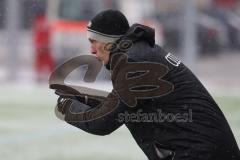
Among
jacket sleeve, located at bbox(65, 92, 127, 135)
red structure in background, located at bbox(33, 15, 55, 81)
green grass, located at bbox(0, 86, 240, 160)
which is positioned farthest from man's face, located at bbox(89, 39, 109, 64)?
red structure in background, located at bbox(33, 15, 55, 81)

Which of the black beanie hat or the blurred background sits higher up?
the black beanie hat

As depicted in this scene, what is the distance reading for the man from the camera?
15.7 feet

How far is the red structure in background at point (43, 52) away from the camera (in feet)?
61.1

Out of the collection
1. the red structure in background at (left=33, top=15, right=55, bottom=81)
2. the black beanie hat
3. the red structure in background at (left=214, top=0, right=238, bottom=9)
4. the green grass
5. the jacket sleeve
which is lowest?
the red structure in background at (left=214, top=0, right=238, bottom=9)

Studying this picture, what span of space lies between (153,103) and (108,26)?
536 mm

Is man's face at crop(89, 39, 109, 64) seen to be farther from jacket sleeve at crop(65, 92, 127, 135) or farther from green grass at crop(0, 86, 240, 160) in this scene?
green grass at crop(0, 86, 240, 160)

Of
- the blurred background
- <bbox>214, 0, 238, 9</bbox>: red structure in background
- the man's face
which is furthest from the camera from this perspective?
<bbox>214, 0, 238, 9</bbox>: red structure in background

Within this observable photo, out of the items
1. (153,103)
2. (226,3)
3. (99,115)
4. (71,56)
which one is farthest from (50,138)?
(226,3)

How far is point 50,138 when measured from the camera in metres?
11.0

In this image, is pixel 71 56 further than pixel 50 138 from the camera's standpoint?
Yes

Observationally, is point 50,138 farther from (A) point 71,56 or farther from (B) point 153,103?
(A) point 71,56

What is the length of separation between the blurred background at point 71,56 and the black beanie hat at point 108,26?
472 centimetres

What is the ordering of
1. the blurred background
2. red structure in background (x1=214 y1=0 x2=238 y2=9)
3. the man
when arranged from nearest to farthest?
the man → the blurred background → red structure in background (x1=214 y1=0 x2=238 y2=9)

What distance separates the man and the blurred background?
460cm
